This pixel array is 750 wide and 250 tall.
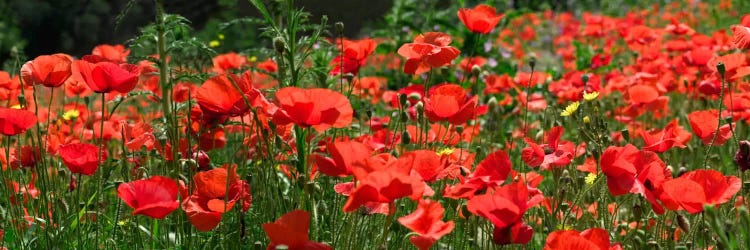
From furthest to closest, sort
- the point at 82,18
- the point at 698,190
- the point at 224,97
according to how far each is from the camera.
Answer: the point at 82,18, the point at 224,97, the point at 698,190

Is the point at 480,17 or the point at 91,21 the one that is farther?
the point at 91,21

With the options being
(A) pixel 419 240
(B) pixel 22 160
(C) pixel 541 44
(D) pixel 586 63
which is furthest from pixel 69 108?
(C) pixel 541 44

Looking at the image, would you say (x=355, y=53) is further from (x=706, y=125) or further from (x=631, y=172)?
(x=631, y=172)

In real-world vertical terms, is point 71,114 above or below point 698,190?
below

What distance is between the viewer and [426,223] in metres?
1.27

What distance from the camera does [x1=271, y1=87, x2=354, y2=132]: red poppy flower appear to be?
1.36 m

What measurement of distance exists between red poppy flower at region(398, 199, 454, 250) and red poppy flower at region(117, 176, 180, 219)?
412 millimetres

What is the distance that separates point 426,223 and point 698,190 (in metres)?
0.43

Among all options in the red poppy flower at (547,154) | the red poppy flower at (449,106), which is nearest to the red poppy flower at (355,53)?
the red poppy flower at (449,106)

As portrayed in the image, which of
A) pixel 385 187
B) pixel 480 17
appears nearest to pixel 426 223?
pixel 385 187

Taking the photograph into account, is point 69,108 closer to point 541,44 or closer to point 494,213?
point 494,213

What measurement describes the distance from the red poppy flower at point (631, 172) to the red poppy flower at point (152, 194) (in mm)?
714

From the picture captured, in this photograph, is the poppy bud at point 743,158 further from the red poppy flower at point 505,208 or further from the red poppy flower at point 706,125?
the red poppy flower at point 505,208

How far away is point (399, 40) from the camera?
15.4 ft
